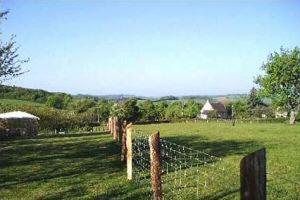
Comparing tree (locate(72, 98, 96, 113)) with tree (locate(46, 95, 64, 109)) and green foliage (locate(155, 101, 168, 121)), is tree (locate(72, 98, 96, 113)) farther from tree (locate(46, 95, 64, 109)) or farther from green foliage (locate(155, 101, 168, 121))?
green foliage (locate(155, 101, 168, 121))

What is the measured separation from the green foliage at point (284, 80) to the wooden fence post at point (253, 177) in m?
86.2

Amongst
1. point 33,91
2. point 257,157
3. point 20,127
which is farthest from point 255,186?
point 33,91

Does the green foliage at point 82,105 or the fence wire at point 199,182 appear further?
the green foliage at point 82,105

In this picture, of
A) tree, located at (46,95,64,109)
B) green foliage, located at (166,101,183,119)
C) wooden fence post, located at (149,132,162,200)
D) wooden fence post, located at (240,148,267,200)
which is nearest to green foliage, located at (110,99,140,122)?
tree, located at (46,95,64,109)

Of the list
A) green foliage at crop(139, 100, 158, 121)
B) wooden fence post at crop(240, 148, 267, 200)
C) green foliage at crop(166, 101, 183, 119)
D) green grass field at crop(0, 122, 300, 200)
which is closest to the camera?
wooden fence post at crop(240, 148, 267, 200)

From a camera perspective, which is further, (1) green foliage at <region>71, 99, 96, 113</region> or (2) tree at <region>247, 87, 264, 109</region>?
(2) tree at <region>247, 87, 264, 109</region>

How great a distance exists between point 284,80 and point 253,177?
287 ft

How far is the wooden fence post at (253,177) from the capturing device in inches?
178

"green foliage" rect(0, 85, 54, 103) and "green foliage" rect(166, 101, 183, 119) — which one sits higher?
"green foliage" rect(0, 85, 54, 103)

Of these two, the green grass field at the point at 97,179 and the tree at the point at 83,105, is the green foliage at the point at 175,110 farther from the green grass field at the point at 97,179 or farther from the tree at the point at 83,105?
the green grass field at the point at 97,179

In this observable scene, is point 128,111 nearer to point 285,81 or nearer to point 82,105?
point 82,105

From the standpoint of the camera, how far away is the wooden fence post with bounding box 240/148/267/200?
14.8 feet

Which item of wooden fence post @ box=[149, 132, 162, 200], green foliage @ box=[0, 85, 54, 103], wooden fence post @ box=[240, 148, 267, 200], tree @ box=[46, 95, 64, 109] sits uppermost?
green foliage @ box=[0, 85, 54, 103]

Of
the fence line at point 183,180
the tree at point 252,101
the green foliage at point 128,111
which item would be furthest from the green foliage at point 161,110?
the fence line at point 183,180
